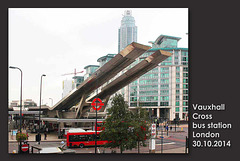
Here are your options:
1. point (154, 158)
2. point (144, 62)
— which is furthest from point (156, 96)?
point (154, 158)

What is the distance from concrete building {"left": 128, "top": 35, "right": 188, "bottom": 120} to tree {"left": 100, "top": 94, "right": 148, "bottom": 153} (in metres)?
68.6

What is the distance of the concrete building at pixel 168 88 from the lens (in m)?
93.4

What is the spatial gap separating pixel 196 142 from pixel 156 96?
266ft

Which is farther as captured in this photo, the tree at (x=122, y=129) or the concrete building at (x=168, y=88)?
the concrete building at (x=168, y=88)

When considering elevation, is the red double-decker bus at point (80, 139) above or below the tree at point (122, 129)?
below

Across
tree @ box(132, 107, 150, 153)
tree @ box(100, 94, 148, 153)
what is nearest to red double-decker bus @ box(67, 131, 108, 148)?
tree @ box(132, 107, 150, 153)

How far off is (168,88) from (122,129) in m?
75.2

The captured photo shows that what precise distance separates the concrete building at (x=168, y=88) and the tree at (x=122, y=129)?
6859 cm

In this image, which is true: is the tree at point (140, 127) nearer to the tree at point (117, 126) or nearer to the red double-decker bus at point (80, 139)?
the tree at point (117, 126)

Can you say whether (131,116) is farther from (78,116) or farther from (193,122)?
(78,116)

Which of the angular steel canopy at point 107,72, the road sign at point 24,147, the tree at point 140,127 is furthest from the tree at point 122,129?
the angular steel canopy at point 107,72

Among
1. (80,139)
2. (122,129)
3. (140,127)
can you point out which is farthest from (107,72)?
(122,129)

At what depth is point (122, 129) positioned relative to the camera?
22.3m

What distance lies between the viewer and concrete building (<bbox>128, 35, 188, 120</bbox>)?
9338 centimetres
